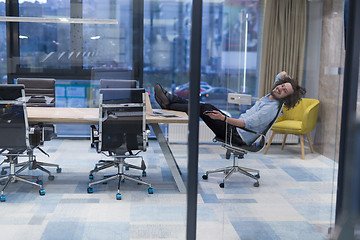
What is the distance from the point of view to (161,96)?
363 centimetres

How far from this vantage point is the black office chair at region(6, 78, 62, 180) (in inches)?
135

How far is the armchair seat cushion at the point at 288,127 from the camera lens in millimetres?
2914

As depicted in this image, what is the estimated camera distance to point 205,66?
286 cm

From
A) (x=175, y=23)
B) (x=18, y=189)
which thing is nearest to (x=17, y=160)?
(x=18, y=189)

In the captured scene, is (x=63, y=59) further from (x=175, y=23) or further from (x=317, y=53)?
(x=317, y=53)

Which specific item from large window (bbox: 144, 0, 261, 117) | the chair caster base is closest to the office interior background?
large window (bbox: 144, 0, 261, 117)

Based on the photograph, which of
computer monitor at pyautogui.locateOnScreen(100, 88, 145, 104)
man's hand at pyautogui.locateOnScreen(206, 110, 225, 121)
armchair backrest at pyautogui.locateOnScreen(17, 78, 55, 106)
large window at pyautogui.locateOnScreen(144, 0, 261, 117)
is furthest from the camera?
computer monitor at pyautogui.locateOnScreen(100, 88, 145, 104)

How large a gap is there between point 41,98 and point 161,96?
0.97 m

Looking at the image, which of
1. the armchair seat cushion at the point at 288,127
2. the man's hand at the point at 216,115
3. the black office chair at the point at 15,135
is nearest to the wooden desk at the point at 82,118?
the black office chair at the point at 15,135

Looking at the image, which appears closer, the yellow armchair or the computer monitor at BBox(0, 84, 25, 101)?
the yellow armchair

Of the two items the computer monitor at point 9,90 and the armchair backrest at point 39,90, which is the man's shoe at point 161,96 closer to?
the armchair backrest at point 39,90

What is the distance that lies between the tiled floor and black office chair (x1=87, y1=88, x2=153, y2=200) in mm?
196

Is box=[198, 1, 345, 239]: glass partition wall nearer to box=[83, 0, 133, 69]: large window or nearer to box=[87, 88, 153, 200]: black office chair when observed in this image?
box=[83, 0, 133, 69]: large window

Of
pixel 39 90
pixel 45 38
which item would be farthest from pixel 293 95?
pixel 45 38
